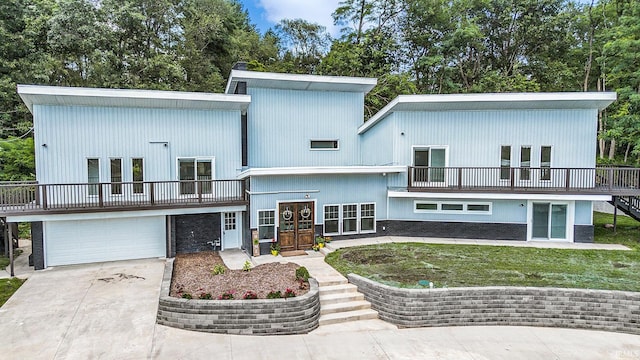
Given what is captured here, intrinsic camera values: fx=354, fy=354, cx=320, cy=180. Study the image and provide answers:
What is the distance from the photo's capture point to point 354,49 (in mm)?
26422

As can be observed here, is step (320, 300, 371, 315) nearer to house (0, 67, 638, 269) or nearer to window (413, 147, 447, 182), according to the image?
Answer: house (0, 67, 638, 269)

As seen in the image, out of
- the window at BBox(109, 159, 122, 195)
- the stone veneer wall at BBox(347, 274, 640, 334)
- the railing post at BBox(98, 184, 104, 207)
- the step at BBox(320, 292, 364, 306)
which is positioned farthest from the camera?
the window at BBox(109, 159, 122, 195)

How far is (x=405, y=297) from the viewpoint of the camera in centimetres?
862

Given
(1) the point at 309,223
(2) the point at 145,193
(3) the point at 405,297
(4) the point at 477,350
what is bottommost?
(4) the point at 477,350

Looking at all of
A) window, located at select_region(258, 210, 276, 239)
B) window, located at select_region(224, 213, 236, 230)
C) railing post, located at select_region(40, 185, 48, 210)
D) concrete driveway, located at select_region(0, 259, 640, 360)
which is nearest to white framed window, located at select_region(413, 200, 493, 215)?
window, located at select_region(258, 210, 276, 239)

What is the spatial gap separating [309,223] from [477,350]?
7.46 meters

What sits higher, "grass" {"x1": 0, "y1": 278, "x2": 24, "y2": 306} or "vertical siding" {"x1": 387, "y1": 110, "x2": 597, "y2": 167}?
"vertical siding" {"x1": 387, "y1": 110, "x2": 597, "y2": 167}

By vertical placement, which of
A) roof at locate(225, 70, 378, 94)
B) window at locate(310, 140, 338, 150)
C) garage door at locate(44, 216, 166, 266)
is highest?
roof at locate(225, 70, 378, 94)

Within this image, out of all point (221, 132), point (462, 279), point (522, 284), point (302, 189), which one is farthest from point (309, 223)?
point (522, 284)

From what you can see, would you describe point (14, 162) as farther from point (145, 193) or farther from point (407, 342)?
point (407, 342)

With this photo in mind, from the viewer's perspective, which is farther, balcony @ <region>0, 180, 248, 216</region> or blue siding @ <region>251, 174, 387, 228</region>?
blue siding @ <region>251, 174, 387, 228</region>

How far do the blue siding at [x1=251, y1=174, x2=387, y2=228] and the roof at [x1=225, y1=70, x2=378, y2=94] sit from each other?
14.2ft

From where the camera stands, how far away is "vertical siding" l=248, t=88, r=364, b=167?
49.3 feet

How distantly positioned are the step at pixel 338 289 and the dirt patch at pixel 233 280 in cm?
58
